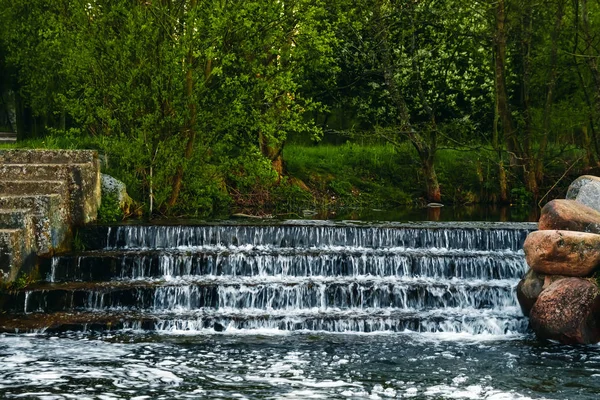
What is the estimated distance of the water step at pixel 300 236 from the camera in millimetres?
21609

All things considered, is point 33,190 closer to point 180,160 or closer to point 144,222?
point 144,222

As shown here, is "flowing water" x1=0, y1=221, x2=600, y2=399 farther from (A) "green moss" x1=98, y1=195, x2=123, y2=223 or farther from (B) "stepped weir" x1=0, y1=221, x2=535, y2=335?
(A) "green moss" x1=98, y1=195, x2=123, y2=223

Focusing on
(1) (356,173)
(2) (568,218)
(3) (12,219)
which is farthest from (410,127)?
(3) (12,219)

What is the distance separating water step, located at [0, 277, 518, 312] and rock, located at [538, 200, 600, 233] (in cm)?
180

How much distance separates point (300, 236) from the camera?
71.5 ft

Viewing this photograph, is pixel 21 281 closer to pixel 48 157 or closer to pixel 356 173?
pixel 48 157

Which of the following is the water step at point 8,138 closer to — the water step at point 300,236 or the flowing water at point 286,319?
the water step at point 300,236

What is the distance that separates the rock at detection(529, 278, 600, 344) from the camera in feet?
54.4

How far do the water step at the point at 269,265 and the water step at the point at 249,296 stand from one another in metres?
1.06

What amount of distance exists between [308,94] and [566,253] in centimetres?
2009

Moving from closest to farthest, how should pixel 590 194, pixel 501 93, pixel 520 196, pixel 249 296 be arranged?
pixel 249 296
pixel 590 194
pixel 501 93
pixel 520 196

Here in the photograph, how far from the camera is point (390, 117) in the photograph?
37.2m

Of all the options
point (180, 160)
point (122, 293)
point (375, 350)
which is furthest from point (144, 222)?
point (375, 350)

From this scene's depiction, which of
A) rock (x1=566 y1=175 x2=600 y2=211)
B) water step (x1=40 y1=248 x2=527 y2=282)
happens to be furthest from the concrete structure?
rock (x1=566 y1=175 x2=600 y2=211)
